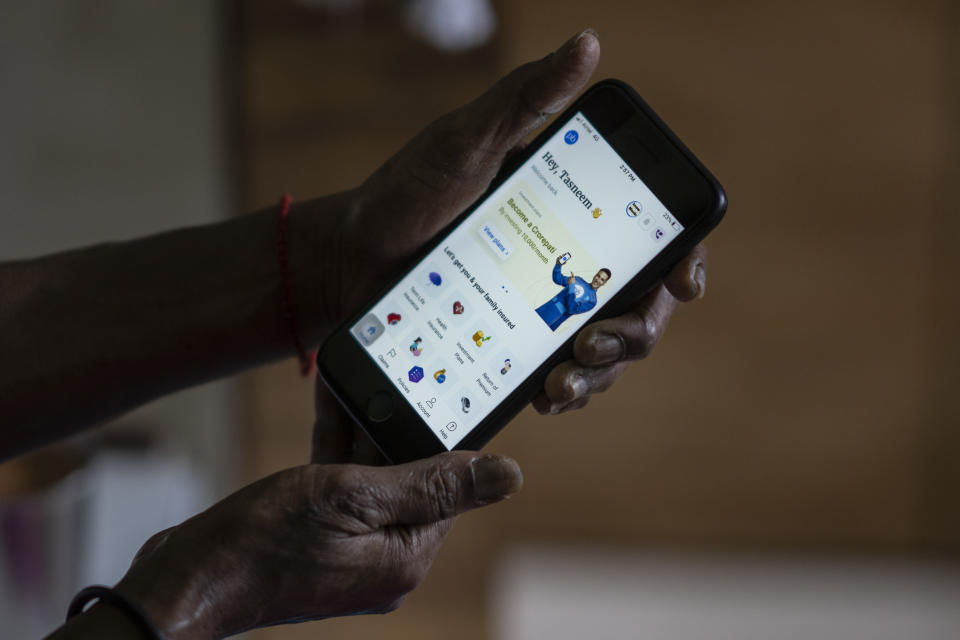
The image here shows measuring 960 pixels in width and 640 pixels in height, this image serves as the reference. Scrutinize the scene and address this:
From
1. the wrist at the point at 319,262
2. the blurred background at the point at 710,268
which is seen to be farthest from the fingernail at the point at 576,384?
the blurred background at the point at 710,268

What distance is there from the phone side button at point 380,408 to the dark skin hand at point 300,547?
0.10m

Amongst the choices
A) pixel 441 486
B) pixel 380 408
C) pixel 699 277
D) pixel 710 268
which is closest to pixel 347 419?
pixel 380 408

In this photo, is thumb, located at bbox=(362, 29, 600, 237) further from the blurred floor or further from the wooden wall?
the blurred floor

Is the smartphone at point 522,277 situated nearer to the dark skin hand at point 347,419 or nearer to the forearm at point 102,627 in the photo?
the dark skin hand at point 347,419

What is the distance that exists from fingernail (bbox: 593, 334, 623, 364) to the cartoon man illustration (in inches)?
1.3

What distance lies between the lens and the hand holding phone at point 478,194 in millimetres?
508

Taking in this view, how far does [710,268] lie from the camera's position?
1.42 metres

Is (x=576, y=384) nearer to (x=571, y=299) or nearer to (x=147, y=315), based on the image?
(x=571, y=299)

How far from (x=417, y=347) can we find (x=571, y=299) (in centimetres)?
12

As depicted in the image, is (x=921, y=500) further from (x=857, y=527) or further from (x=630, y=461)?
(x=630, y=461)

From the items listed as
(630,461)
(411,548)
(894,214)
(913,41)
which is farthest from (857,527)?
(411,548)

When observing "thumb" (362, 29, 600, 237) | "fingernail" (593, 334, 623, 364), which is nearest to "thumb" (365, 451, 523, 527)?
"fingernail" (593, 334, 623, 364)

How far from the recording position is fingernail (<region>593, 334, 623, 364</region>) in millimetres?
507

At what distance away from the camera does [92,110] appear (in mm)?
1354
